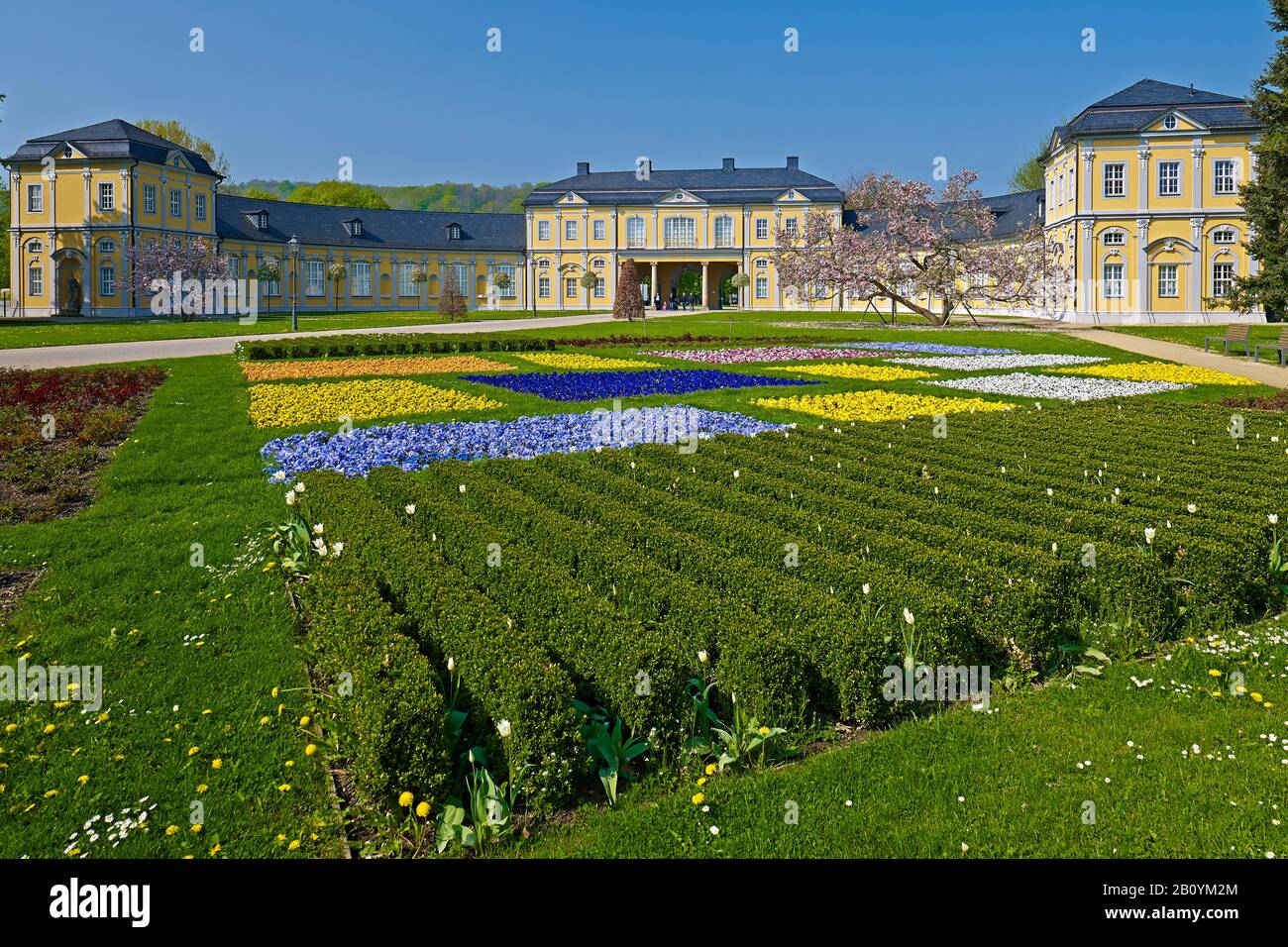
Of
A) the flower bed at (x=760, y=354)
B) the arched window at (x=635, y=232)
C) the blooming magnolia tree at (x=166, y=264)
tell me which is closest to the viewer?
the flower bed at (x=760, y=354)

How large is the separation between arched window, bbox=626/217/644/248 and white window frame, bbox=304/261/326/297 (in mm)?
19680

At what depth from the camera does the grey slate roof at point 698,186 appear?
63.3m

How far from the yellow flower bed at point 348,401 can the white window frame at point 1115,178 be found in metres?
37.0

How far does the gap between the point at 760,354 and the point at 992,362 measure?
506 centimetres

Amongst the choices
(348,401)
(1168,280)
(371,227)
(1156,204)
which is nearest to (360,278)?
(371,227)

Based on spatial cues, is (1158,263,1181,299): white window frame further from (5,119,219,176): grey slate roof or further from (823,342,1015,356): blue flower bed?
(5,119,219,176): grey slate roof

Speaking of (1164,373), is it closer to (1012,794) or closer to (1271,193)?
(1271,193)

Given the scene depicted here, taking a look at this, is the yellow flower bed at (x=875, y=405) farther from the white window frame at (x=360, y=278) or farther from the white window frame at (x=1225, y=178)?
the white window frame at (x=360, y=278)

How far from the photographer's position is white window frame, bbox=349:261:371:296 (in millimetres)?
61406

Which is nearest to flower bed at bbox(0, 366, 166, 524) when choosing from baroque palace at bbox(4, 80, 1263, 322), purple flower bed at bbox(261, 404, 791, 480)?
purple flower bed at bbox(261, 404, 791, 480)

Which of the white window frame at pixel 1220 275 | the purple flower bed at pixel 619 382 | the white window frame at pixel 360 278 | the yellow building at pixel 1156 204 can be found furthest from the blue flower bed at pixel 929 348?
the white window frame at pixel 360 278

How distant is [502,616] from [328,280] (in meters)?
60.9

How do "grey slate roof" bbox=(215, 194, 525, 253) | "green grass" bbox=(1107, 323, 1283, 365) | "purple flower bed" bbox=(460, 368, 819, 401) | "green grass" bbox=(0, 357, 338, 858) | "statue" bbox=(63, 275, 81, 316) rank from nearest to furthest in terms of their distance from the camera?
"green grass" bbox=(0, 357, 338, 858)
"purple flower bed" bbox=(460, 368, 819, 401)
"green grass" bbox=(1107, 323, 1283, 365)
"statue" bbox=(63, 275, 81, 316)
"grey slate roof" bbox=(215, 194, 525, 253)

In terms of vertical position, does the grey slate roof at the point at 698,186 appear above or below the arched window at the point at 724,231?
above
